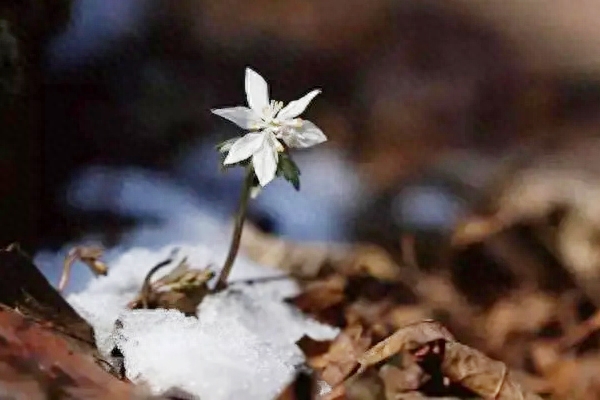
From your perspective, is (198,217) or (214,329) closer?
(214,329)

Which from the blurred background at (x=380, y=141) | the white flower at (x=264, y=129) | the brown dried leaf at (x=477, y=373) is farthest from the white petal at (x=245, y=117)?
the brown dried leaf at (x=477, y=373)

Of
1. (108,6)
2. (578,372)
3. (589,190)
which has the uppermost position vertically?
(108,6)

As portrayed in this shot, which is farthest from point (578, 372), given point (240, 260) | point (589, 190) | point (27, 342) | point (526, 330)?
point (27, 342)

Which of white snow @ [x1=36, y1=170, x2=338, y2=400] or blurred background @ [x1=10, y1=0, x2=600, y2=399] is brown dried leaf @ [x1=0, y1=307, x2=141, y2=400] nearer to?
white snow @ [x1=36, y1=170, x2=338, y2=400]

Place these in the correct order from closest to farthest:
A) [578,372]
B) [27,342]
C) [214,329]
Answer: [27,342]
[214,329]
[578,372]

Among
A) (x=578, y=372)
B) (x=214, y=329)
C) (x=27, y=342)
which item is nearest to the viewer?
(x=27, y=342)

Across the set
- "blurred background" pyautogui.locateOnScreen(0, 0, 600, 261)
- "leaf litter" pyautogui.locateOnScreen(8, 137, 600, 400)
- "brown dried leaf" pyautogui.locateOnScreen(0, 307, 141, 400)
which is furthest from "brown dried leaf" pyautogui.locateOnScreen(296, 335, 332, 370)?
"brown dried leaf" pyautogui.locateOnScreen(0, 307, 141, 400)

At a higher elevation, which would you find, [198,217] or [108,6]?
[108,6]

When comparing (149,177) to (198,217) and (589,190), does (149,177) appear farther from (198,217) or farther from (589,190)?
(589,190)
